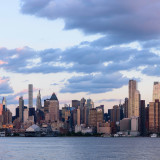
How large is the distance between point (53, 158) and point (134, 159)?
23342 mm

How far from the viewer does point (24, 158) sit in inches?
5217

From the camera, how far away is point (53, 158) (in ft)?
429

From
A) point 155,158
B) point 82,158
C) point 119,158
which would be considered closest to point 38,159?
point 82,158

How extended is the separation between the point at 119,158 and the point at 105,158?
4.09 meters

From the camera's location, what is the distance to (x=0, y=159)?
127m

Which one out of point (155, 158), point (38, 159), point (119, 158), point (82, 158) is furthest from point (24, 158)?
point (155, 158)

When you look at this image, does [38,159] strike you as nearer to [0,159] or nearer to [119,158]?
[0,159]

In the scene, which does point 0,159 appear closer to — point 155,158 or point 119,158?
point 119,158

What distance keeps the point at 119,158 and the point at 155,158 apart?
35.0ft

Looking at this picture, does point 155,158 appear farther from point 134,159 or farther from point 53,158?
point 53,158

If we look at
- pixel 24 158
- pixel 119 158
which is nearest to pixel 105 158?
pixel 119 158

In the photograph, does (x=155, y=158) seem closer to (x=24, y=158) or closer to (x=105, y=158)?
(x=105, y=158)

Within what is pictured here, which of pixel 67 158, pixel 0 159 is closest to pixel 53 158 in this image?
pixel 67 158

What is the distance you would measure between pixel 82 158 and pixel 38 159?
46.8 ft
